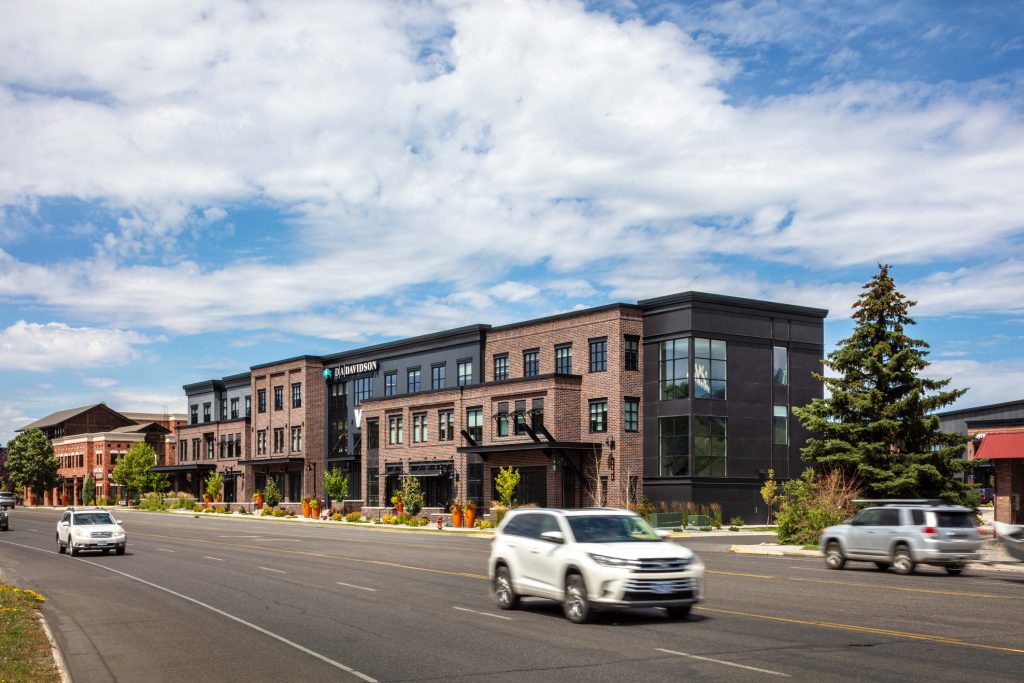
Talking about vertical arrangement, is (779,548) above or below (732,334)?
below

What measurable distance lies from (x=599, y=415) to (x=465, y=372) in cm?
1381

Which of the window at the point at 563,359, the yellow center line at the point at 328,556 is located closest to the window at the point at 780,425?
the window at the point at 563,359

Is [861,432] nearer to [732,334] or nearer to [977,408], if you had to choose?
[732,334]

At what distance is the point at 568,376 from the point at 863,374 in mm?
17332

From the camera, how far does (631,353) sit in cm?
5841

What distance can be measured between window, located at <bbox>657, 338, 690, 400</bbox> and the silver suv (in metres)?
28.5

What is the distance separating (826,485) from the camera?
4122 cm

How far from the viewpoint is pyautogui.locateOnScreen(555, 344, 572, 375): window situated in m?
60.6

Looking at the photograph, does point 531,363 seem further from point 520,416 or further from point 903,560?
point 903,560

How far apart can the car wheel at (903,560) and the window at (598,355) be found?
31.9 metres

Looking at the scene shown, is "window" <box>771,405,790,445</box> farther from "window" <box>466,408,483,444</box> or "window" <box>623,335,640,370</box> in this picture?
"window" <box>466,408,483,444</box>

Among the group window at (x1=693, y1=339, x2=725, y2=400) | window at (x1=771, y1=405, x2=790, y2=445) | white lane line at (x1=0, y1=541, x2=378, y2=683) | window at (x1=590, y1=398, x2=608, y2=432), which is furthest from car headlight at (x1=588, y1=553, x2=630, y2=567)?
window at (x1=771, y1=405, x2=790, y2=445)

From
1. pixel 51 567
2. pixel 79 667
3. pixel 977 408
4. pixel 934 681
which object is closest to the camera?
pixel 934 681

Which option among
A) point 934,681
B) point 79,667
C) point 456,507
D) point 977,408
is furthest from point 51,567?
point 977,408
